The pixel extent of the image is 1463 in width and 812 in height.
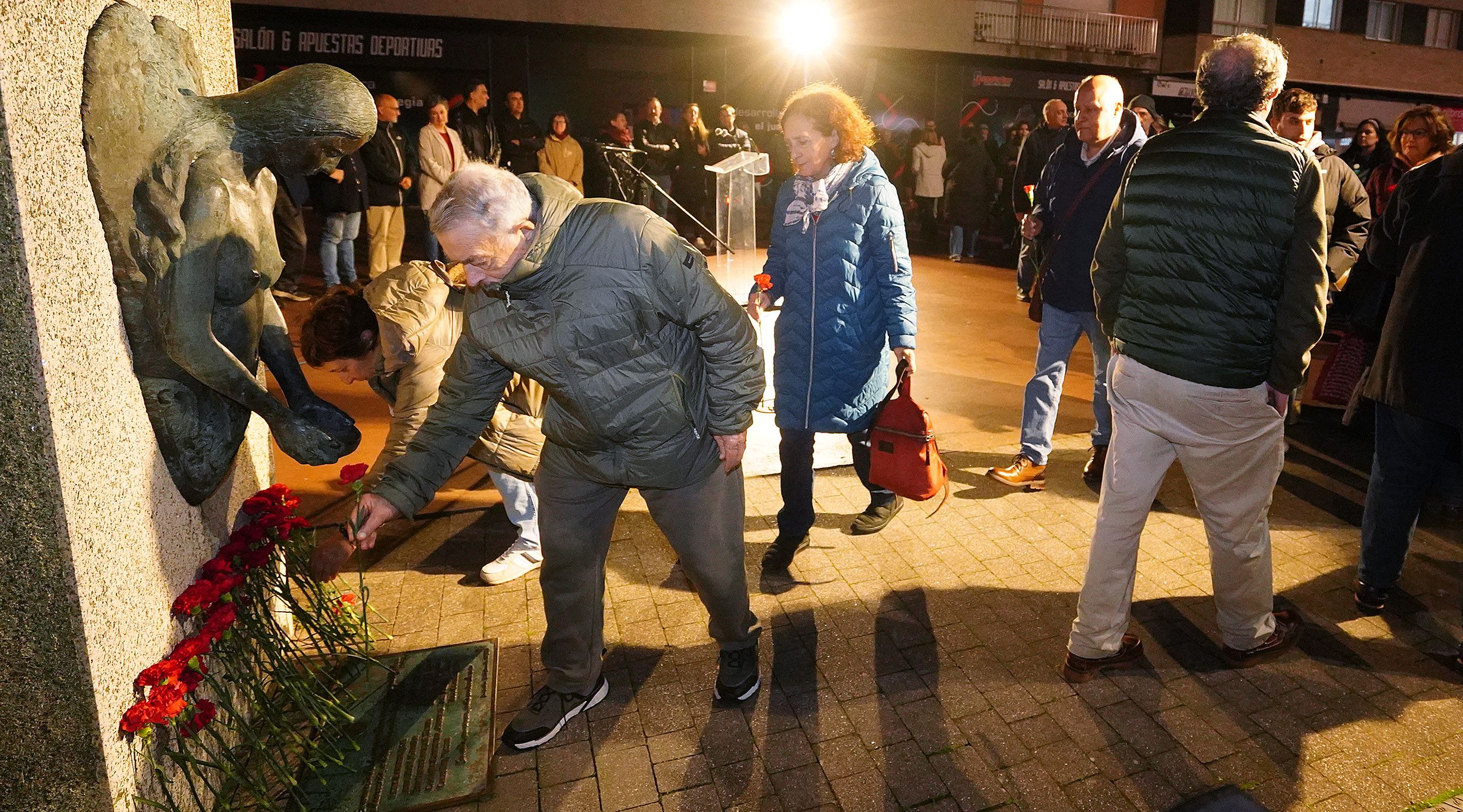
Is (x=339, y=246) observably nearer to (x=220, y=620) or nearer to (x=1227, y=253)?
(x=220, y=620)

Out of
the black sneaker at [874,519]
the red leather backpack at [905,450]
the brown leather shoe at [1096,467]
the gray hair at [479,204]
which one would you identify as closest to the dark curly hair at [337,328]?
the gray hair at [479,204]

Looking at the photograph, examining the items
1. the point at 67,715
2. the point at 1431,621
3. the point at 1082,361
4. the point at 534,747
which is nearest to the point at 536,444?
the point at 534,747

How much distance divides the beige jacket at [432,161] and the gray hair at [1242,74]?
885cm

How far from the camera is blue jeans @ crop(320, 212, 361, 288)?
10.0m

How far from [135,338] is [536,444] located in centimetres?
171

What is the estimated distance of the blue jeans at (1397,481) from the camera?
11.8ft

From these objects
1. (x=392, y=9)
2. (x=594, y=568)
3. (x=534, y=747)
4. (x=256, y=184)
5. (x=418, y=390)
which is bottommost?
(x=534, y=747)

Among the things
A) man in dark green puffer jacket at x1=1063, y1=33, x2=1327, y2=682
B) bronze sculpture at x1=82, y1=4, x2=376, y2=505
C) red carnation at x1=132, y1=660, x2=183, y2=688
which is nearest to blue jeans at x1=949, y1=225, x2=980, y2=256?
man in dark green puffer jacket at x1=1063, y1=33, x2=1327, y2=682

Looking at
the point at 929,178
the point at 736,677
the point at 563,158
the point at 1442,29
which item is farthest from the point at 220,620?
the point at 1442,29

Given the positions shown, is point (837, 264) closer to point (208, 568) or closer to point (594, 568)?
point (594, 568)

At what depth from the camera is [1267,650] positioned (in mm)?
3355

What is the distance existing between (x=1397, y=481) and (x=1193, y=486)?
1153 millimetres

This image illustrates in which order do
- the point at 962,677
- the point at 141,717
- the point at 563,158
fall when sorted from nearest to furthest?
the point at 141,717 → the point at 962,677 → the point at 563,158

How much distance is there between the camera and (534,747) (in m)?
3.00
